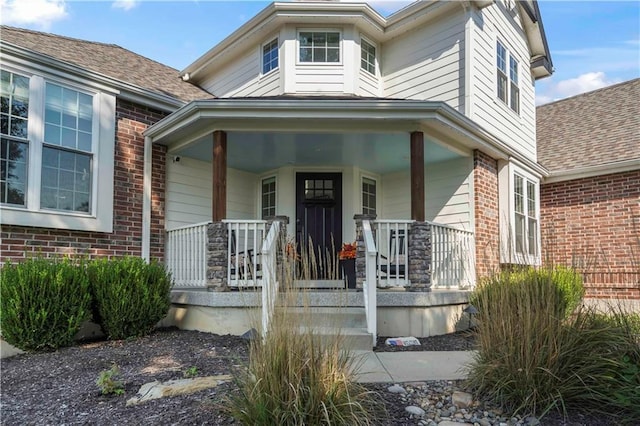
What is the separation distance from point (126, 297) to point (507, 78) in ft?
27.5

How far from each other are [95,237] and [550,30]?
1142 cm

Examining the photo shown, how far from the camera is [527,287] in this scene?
3.30 m

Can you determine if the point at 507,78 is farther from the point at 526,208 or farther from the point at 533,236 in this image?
the point at 533,236

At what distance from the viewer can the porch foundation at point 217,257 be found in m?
5.96

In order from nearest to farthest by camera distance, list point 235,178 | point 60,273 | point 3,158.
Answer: point 60,273, point 3,158, point 235,178

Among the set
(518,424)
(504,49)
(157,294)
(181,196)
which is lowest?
(518,424)

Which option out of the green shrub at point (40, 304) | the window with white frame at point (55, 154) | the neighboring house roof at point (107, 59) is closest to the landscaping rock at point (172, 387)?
the green shrub at point (40, 304)

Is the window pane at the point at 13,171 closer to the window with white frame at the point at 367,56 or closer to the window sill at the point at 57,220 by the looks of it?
the window sill at the point at 57,220

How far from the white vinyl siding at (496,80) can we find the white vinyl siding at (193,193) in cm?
460

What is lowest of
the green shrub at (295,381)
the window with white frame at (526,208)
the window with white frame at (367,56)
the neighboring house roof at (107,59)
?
the green shrub at (295,381)

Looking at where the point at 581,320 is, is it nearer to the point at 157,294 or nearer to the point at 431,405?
the point at 431,405

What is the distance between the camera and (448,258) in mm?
6770

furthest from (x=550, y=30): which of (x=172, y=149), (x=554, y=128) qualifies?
(x=172, y=149)

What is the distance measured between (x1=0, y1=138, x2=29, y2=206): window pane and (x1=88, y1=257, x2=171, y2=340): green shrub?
132 centimetres
